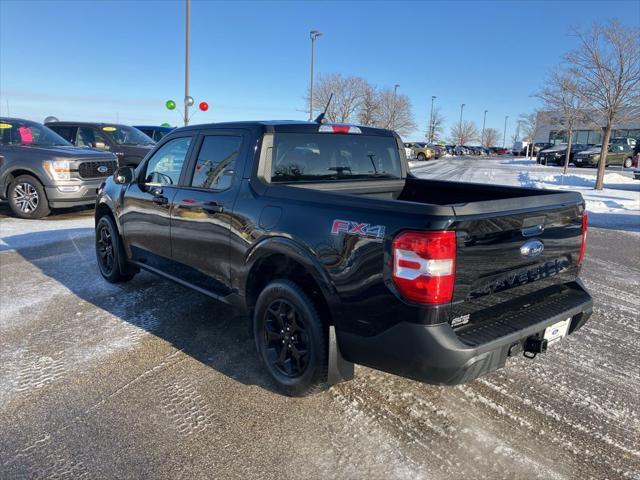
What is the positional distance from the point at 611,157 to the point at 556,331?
35.2 m

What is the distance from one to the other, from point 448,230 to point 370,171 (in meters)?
1.89

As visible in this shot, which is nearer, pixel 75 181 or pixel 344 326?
pixel 344 326

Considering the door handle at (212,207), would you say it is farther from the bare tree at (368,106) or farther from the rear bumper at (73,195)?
the bare tree at (368,106)

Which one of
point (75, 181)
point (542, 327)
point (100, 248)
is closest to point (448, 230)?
point (542, 327)

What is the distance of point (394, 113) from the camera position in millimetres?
50844

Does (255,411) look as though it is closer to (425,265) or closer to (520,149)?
(425,265)

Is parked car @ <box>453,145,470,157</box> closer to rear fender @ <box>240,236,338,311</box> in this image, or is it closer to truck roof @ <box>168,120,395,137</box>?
truck roof @ <box>168,120,395,137</box>

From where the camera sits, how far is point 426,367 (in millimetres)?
2527

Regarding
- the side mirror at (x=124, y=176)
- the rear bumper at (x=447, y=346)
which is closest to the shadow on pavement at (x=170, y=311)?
the rear bumper at (x=447, y=346)

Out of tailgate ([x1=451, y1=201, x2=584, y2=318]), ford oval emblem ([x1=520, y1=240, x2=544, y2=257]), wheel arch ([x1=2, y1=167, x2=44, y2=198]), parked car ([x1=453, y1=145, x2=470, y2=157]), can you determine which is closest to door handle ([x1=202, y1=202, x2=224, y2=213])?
tailgate ([x1=451, y1=201, x2=584, y2=318])

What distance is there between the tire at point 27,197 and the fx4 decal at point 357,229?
27.0 feet

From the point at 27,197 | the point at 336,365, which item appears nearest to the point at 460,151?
the point at 27,197

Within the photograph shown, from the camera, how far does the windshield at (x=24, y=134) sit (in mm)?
9297

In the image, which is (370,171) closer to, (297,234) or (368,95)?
(297,234)
